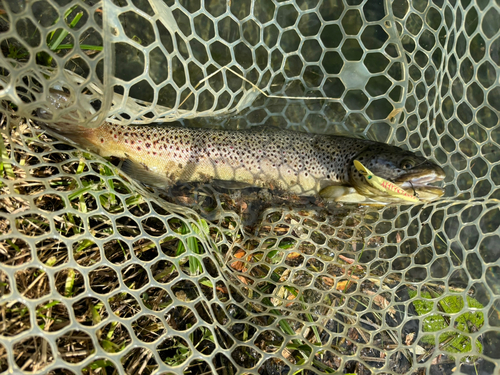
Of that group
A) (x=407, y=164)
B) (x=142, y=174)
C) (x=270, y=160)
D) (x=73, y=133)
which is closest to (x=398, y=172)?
(x=407, y=164)

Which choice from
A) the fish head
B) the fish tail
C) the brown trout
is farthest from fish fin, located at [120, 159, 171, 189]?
the fish head

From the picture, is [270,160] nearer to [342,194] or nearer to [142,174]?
[342,194]

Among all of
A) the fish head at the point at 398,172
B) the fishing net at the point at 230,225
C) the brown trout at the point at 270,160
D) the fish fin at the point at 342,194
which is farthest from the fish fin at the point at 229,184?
the fish head at the point at 398,172

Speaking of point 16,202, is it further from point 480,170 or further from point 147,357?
point 480,170

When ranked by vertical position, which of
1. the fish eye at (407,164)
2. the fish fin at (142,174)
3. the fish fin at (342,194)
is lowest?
the fish fin at (342,194)

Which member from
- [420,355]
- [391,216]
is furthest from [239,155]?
[420,355]

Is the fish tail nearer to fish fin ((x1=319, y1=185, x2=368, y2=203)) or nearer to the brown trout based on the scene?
the brown trout

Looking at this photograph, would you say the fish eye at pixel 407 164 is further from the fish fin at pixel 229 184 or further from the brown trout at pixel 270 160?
the fish fin at pixel 229 184
